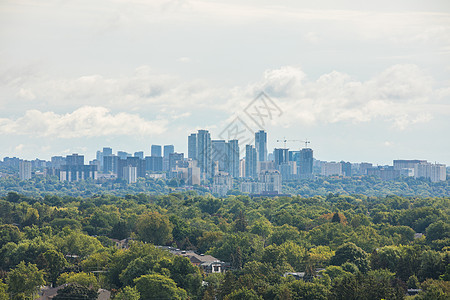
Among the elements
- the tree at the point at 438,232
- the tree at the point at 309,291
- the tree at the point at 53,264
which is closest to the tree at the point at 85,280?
the tree at the point at 53,264

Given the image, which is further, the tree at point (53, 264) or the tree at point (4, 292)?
the tree at point (53, 264)

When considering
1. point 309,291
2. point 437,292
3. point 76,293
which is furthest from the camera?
point 76,293

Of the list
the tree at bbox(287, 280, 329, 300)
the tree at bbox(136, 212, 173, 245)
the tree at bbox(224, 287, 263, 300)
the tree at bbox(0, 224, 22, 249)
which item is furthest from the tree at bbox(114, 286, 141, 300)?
the tree at bbox(0, 224, 22, 249)

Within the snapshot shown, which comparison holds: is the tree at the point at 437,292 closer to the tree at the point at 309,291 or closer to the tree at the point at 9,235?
the tree at the point at 309,291

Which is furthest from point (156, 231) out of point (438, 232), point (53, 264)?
point (438, 232)

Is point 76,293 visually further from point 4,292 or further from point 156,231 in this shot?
point 156,231

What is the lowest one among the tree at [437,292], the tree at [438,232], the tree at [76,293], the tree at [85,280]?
the tree at [76,293]
